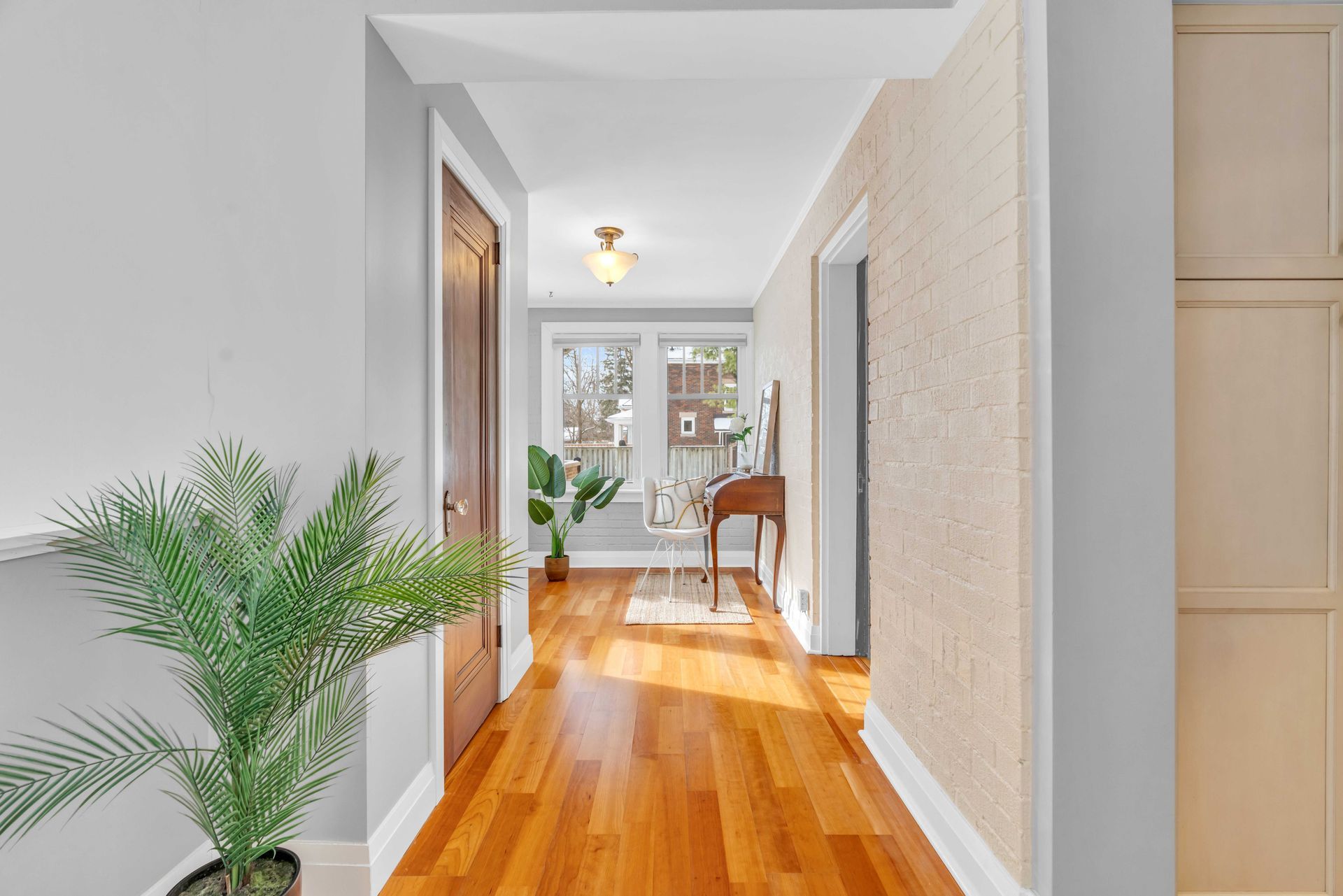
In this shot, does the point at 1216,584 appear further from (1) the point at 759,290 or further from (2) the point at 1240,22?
(1) the point at 759,290

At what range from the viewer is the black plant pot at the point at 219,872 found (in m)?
1.26

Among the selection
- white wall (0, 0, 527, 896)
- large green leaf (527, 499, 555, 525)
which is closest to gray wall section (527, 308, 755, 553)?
large green leaf (527, 499, 555, 525)

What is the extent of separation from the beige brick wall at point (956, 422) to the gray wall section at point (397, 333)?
61.2 inches

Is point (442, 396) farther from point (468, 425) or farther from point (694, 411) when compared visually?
point (694, 411)

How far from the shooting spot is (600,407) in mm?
6398

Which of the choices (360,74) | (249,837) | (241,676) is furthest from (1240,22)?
(249,837)

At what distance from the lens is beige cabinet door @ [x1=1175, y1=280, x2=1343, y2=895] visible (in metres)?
1.48

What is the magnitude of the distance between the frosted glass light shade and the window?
229 centimetres

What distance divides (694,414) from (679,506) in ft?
5.02

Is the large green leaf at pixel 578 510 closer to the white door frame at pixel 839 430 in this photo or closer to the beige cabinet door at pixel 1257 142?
the white door frame at pixel 839 430

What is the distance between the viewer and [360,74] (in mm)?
1702

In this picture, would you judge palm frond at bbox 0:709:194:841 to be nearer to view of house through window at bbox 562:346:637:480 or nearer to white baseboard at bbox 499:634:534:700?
white baseboard at bbox 499:634:534:700

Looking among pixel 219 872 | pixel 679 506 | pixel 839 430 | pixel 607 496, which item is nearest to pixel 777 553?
pixel 679 506

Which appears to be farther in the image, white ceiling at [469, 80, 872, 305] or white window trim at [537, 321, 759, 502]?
white window trim at [537, 321, 759, 502]
